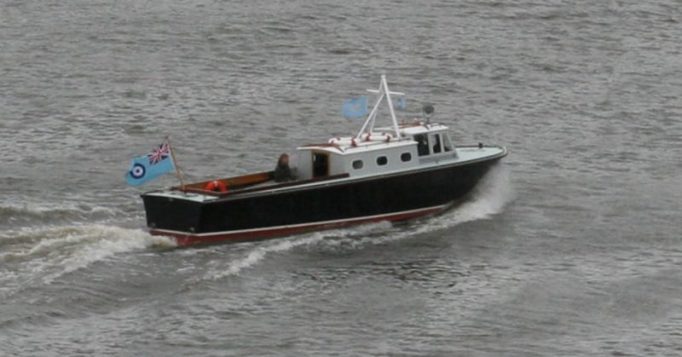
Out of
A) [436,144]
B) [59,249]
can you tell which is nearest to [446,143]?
[436,144]

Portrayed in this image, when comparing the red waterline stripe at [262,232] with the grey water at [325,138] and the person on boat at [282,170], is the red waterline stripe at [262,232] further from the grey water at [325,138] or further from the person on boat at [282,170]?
the person on boat at [282,170]

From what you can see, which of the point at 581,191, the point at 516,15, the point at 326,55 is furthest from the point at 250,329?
the point at 516,15

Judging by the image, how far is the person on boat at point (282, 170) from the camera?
55.0 meters

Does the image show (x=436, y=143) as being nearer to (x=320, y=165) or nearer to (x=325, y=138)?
(x=320, y=165)

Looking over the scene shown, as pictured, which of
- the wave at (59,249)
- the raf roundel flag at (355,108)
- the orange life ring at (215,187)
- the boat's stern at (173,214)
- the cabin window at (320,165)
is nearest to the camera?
the wave at (59,249)

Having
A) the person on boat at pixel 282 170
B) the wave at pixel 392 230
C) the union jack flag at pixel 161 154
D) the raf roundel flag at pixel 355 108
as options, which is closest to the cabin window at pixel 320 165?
the person on boat at pixel 282 170

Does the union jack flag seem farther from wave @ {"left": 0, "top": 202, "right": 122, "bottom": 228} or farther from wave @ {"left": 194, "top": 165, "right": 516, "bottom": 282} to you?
wave @ {"left": 0, "top": 202, "right": 122, "bottom": 228}

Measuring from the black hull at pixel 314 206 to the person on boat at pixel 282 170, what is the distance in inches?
55.9

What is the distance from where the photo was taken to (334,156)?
54.7 m

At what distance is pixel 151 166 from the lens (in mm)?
51812

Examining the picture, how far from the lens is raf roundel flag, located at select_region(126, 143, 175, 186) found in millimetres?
51625

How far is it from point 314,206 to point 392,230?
2744 mm

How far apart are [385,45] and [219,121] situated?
52.0 feet

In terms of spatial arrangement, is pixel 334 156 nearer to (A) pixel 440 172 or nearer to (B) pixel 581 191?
(A) pixel 440 172
